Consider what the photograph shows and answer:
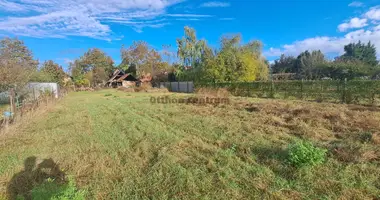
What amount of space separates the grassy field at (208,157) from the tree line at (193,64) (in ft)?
26.6

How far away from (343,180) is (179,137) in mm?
3256

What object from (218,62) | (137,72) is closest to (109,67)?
(137,72)

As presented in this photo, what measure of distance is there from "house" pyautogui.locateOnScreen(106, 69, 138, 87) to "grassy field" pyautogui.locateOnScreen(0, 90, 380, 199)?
3323cm

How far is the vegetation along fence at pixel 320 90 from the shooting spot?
1033 centimetres

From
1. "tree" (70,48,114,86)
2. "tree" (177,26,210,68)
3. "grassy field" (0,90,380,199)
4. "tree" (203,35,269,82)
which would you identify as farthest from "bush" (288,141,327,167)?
"tree" (70,48,114,86)

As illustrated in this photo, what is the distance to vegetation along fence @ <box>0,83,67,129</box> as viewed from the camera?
6.20 metres

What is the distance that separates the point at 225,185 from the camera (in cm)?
281

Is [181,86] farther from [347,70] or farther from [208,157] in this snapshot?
[347,70]

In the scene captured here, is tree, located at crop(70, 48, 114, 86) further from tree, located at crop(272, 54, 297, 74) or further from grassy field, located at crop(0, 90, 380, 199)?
grassy field, located at crop(0, 90, 380, 199)

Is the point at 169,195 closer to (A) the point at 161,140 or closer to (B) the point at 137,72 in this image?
(A) the point at 161,140

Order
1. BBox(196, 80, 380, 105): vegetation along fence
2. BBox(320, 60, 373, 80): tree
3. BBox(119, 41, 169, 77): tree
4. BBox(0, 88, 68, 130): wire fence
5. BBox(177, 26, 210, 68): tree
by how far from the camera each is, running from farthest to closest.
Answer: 1. BBox(119, 41, 169, 77): tree
2. BBox(177, 26, 210, 68): tree
3. BBox(320, 60, 373, 80): tree
4. BBox(196, 80, 380, 105): vegetation along fence
5. BBox(0, 88, 68, 130): wire fence

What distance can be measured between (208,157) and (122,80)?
37669mm

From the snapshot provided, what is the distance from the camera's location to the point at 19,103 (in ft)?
31.4

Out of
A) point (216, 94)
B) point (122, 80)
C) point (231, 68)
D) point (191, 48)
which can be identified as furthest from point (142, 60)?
point (216, 94)
